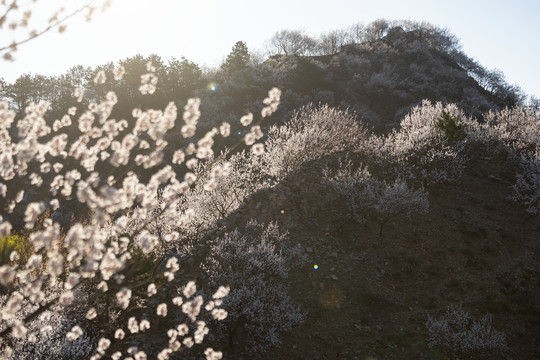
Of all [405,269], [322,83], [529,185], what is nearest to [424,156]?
[529,185]

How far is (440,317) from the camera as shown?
8.75 metres

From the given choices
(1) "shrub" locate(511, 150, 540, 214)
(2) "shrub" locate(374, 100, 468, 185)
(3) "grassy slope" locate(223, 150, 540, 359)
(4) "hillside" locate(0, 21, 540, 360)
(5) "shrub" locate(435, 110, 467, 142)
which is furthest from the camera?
(5) "shrub" locate(435, 110, 467, 142)

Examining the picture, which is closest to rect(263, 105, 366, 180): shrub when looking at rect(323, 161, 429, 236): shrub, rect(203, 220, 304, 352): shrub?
rect(323, 161, 429, 236): shrub

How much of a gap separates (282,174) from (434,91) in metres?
37.9

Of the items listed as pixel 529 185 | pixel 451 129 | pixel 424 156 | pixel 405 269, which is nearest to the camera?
pixel 405 269

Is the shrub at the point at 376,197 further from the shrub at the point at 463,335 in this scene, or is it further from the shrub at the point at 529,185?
the shrub at the point at 529,185

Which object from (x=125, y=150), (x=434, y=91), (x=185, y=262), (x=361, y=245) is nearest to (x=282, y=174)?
(x=361, y=245)

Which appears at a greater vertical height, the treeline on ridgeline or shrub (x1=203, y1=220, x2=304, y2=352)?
the treeline on ridgeline

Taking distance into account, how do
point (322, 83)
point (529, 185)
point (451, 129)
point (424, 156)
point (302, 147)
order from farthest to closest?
1. point (322, 83)
2. point (451, 129)
3. point (302, 147)
4. point (424, 156)
5. point (529, 185)

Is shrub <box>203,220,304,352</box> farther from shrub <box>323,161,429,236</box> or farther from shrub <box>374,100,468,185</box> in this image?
shrub <box>374,100,468,185</box>

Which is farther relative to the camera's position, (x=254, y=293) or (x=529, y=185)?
(x=529, y=185)

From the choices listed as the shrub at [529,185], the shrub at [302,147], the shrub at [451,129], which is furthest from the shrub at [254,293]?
the shrub at [451,129]

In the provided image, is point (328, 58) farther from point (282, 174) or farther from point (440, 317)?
point (440, 317)

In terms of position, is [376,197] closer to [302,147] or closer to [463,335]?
[302,147]
